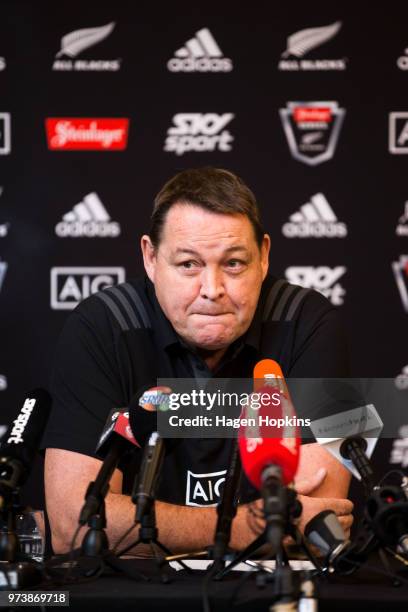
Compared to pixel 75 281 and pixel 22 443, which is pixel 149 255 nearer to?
pixel 22 443

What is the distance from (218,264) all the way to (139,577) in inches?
33.0

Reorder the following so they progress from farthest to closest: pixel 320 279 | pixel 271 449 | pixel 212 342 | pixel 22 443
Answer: pixel 320 279
pixel 212 342
pixel 22 443
pixel 271 449

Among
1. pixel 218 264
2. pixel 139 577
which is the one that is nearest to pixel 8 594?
pixel 139 577

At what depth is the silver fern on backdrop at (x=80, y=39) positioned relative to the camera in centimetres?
392

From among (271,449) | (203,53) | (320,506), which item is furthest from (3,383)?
(271,449)

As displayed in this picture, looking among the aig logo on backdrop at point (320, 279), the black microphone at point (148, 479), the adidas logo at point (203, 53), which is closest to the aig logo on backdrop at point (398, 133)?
the aig logo on backdrop at point (320, 279)

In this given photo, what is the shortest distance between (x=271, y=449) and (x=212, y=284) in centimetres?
89

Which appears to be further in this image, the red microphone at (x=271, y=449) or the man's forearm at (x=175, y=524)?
the man's forearm at (x=175, y=524)

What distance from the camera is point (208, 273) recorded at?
2.12 meters

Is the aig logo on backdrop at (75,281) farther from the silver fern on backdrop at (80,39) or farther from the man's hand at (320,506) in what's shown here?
the man's hand at (320,506)

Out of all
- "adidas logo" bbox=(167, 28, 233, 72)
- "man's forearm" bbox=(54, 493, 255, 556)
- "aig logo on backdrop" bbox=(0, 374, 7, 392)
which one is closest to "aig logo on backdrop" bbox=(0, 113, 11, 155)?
"adidas logo" bbox=(167, 28, 233, 72)

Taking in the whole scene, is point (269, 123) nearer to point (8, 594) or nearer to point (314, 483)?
point (314, 483)

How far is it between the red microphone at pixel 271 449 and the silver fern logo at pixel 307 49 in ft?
9.08

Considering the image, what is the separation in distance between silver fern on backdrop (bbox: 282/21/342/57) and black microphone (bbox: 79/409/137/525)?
107 inches
